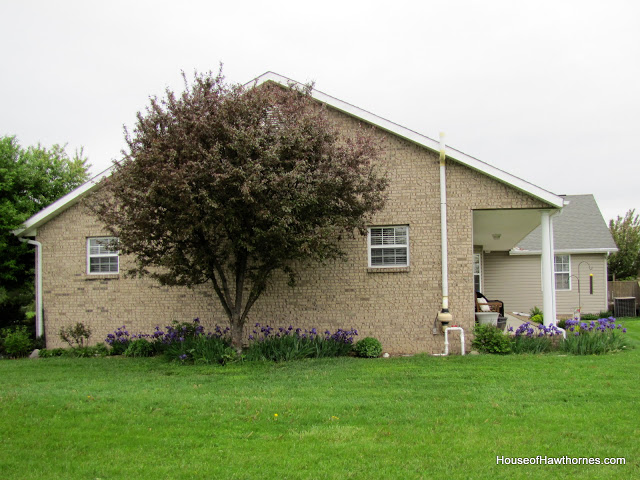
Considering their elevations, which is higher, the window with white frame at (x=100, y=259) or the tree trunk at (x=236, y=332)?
the window with white frame at (x=100, y=259)

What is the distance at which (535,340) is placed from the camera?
12.2m

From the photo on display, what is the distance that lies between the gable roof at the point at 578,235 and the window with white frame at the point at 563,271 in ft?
1.95

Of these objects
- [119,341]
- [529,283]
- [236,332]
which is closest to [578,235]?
[529,283]

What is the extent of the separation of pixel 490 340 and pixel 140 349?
7709 millimetres

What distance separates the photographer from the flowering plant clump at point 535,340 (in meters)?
12.1

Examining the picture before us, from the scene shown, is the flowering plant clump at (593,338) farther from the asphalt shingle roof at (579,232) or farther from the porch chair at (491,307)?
the asphalt shingle roof at (579,232)

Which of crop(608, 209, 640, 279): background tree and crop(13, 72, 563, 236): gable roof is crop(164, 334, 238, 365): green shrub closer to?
crop(13, 72, 563, 236): gable roof

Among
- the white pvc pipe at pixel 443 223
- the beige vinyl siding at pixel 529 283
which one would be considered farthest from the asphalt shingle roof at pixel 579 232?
the white pvc pipe at pixel 443 223

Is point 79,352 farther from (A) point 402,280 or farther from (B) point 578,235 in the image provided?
(B) point 578,235

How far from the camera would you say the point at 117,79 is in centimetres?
1468

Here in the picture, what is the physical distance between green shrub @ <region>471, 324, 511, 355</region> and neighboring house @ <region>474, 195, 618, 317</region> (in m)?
10.3

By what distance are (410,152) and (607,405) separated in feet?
23.5

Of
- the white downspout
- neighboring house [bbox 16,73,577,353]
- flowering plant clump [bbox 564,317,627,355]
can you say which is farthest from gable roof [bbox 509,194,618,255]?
the white downspout

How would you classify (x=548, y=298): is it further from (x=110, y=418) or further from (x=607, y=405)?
(x=110, y=418)
